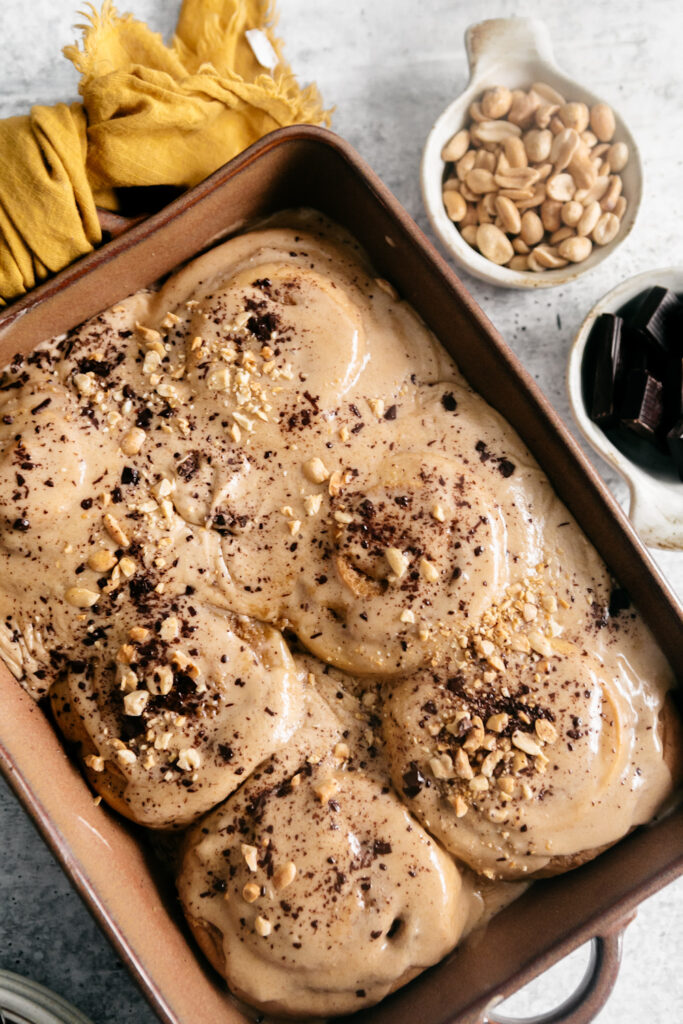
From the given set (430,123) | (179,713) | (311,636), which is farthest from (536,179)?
(179,713)

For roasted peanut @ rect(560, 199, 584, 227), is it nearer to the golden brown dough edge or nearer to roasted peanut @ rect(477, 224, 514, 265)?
roasted peanut @ rect(477, 224, 514, 265)

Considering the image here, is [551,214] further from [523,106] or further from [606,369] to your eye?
[606,369]

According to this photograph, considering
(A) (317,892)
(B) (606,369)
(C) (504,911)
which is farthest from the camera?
(B) (606,369)

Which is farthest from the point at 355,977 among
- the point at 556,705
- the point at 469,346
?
the point at 469,346

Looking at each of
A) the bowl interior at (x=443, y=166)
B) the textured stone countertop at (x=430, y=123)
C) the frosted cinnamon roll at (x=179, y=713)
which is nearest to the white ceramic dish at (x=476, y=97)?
the bowl interior at (x=443, y=166)

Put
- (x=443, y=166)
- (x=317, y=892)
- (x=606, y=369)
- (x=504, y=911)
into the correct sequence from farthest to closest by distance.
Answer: (x=443, y=166) < (x=606, y=369) < (x=504, y=911) < (x=317, y=892)

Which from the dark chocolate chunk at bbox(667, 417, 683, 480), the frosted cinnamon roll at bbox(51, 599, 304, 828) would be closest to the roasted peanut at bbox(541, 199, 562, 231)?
the dark chocolate chunk at bbox(667, 417, 683, 480)

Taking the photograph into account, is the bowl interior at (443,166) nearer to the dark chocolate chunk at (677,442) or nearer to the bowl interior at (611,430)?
the bowl interior at (611,430)

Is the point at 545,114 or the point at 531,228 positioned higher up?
the point at 545,114
